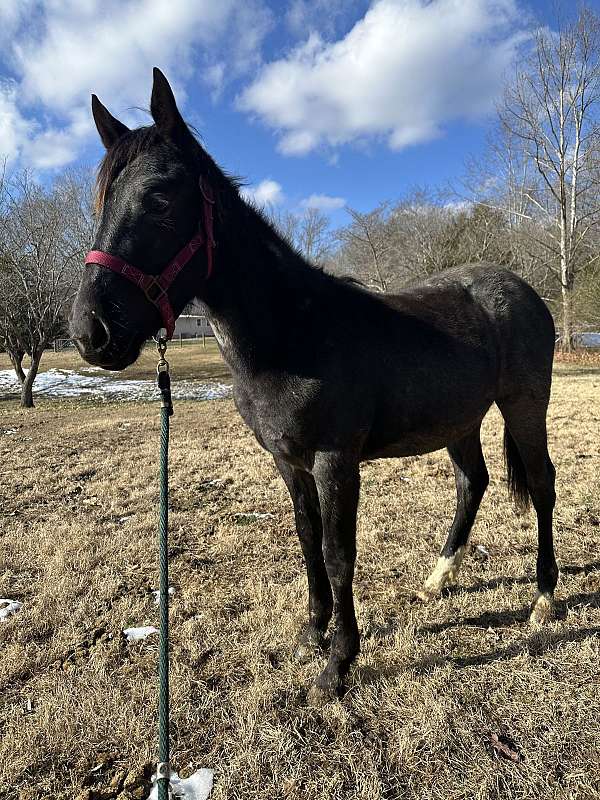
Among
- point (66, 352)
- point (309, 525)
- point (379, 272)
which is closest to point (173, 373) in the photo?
point (379, 272)

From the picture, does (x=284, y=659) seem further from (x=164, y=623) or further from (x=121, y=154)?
(x=121, y=154)

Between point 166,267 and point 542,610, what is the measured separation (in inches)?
122

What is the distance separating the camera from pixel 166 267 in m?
1.86

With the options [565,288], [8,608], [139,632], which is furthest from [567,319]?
[8,608]

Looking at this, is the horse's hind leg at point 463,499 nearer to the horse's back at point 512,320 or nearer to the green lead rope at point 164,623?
the horse's back at point 512,320

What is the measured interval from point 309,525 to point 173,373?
813 inches

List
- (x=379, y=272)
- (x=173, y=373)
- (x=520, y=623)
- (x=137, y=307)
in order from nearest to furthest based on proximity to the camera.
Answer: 1. (x=137, y=307)
2. (x=520, y=623)
3. (x=173, y=373)
4. (x=379, y=272)

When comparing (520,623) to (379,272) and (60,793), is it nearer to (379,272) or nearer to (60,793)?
(60,793)

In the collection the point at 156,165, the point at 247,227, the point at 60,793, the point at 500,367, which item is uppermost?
the point at 156,165

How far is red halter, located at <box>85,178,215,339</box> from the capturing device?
1.76 meters

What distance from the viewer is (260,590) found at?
335cm

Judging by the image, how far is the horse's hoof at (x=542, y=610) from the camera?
2.94m

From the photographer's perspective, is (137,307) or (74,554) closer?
(137,307)

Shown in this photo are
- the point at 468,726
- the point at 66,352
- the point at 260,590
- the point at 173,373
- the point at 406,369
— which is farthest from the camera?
the point at 66,352
